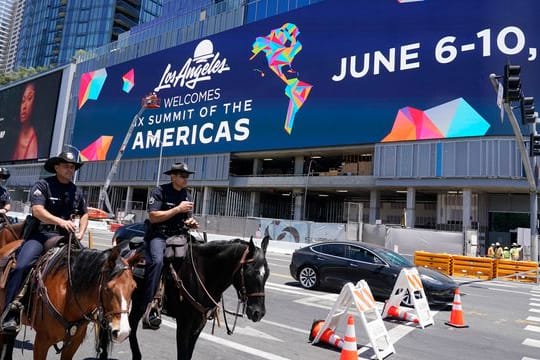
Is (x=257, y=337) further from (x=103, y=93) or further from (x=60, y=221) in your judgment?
(x=103, y=93)

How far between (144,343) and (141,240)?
6.12 feet

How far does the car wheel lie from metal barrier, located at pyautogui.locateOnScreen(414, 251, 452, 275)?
34.3 feet

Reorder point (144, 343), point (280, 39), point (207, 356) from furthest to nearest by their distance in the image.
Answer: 1. point (280, 39)
2. point (144, 343)
3. point (207, 356)

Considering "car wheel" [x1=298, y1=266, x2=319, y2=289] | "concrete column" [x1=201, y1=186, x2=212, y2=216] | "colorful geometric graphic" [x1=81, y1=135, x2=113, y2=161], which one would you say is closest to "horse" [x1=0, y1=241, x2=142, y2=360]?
"car wheel" [x1=298, y1=266, x2=319, y2=289]

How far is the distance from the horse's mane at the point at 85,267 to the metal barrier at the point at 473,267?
1981 cm

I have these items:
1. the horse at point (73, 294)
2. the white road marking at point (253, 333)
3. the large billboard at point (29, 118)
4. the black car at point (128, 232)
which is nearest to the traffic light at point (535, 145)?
the white road marking at point (253, 333)

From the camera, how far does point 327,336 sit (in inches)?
265

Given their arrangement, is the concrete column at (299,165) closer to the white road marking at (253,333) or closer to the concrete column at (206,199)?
the concrete column at (206,199)

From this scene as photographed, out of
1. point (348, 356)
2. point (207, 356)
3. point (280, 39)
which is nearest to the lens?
point (348, 356)

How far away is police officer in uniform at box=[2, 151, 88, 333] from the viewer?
13.6ft

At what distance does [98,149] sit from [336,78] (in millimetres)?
40672

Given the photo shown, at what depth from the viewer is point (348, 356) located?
207 inches

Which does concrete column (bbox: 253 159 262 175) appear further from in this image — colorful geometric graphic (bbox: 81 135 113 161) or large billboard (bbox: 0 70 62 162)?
large billboard (bbox: 0 70 62 162)

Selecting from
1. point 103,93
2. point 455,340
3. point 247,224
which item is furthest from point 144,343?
point 103,93
